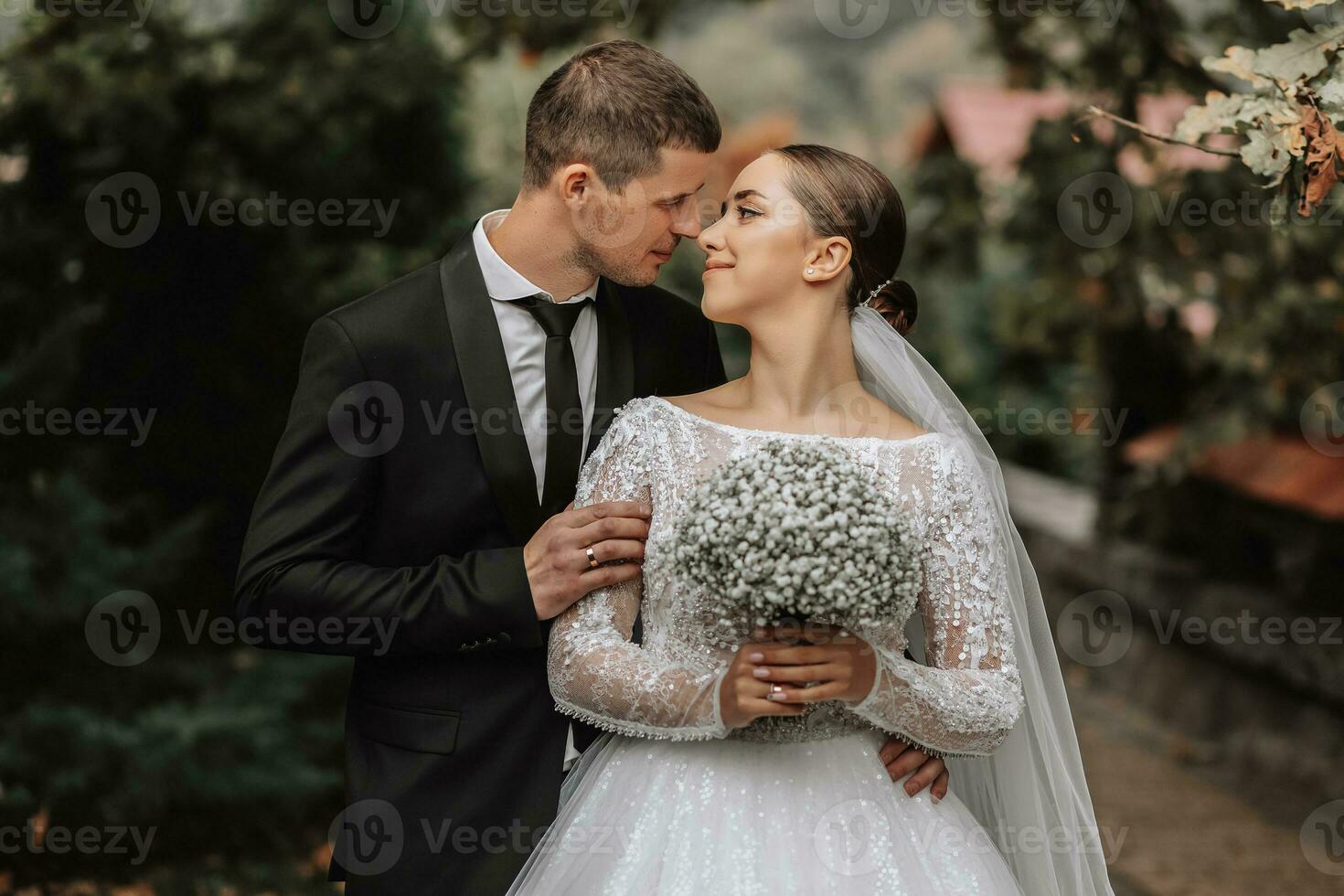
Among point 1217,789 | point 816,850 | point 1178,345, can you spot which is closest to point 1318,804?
point 1217,789

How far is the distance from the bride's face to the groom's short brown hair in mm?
223

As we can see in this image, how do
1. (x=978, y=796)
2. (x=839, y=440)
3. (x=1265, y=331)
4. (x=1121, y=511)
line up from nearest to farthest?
(x=839, y=440), (x=978, y=796), (x=1265, y=331), (x=1121, y=511)

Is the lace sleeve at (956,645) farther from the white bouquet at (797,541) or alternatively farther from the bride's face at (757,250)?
the bride's face at (757,250)

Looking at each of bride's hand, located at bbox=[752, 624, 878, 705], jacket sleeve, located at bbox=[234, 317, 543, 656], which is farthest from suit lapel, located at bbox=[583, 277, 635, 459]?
bride's hand, located at bbox=[752, 624, 878, 705]

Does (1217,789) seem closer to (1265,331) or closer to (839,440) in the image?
(1265,331)

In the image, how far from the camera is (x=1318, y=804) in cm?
654

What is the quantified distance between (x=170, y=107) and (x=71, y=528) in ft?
5.92

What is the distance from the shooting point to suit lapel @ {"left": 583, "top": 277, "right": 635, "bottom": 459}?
3.02 meters

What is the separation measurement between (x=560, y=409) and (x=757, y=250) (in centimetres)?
55

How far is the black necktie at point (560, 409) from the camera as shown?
114 inches

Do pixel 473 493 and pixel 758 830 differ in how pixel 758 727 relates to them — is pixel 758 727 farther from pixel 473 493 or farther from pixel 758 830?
pixel 473 493

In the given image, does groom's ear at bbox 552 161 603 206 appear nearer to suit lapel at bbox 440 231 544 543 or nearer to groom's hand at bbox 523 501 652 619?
suit lapel at bbox 440 231 544 543

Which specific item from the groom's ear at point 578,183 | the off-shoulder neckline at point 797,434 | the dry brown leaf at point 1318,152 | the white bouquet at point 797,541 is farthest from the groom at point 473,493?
the dry brown leaf at point 1318,152

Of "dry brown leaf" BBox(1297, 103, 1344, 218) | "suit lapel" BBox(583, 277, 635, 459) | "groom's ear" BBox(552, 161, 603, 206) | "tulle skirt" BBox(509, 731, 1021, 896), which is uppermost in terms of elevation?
"groom's ear" BBox(552, 161, 603, 206)
